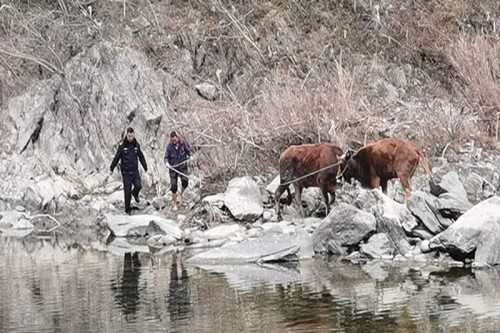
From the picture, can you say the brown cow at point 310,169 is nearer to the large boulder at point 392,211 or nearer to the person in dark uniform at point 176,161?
the large boulder at point 392,211

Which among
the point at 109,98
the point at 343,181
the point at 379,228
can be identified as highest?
the point at 109,98

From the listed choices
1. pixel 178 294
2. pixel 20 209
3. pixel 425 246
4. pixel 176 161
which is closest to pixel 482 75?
pixel 176 161

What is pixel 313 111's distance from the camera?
22.4m

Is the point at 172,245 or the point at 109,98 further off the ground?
the point at 109,98

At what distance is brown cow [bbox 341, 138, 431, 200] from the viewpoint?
17.2m

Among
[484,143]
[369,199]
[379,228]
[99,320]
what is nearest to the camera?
[99,320]

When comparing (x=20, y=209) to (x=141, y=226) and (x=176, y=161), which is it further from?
(x=141, y=226)

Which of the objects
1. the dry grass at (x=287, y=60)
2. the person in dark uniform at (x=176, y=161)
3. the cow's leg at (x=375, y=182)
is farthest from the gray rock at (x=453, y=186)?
the person in dark uniform at (x=176, y=161)

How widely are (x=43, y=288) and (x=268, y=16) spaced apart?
1726cm

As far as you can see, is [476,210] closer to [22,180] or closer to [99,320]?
[99,320]

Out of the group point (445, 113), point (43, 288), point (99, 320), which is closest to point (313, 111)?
point (445, 113)

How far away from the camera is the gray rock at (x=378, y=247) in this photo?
574 inches

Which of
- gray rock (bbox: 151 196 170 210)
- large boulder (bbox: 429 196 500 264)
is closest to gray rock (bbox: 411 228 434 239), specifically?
large boulder (bbox: 429 196 500 264)

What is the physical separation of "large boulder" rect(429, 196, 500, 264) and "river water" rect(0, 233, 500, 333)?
1.57ft
